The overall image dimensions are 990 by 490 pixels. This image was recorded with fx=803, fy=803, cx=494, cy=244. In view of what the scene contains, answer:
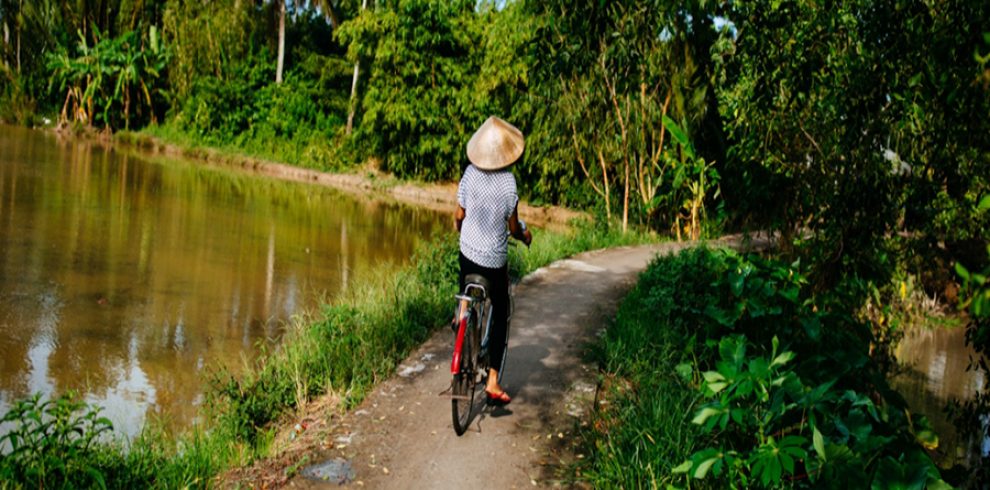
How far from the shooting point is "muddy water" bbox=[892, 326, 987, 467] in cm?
991

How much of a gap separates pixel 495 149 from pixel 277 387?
8.19 ft

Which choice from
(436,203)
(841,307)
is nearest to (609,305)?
(841,307)

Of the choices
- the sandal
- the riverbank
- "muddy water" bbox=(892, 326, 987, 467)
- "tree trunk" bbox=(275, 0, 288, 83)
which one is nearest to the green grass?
the riverbank

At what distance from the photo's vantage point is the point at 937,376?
500 inches

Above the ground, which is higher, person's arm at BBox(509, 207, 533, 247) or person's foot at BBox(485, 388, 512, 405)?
person's arm at BBox(509, 207, 533, 247)

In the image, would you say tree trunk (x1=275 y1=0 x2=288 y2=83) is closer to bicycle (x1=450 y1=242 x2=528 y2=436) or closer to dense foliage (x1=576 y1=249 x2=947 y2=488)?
dense foliage (x1=576 y1=249 x2=947 y2=488)

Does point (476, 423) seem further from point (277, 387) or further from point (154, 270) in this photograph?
point (154, 270)

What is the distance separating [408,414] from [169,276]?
6975 mm

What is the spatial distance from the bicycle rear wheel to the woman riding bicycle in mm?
318

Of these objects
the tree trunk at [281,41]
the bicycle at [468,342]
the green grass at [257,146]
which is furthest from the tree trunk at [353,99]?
the bicycle at [468,342]

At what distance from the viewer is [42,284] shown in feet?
33.0

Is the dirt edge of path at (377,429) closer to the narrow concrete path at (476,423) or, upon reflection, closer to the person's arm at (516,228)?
the narrow concrete path at (476,423)

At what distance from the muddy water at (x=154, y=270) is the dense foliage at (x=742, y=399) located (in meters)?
3.41

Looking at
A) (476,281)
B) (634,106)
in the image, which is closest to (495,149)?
(476,281)
